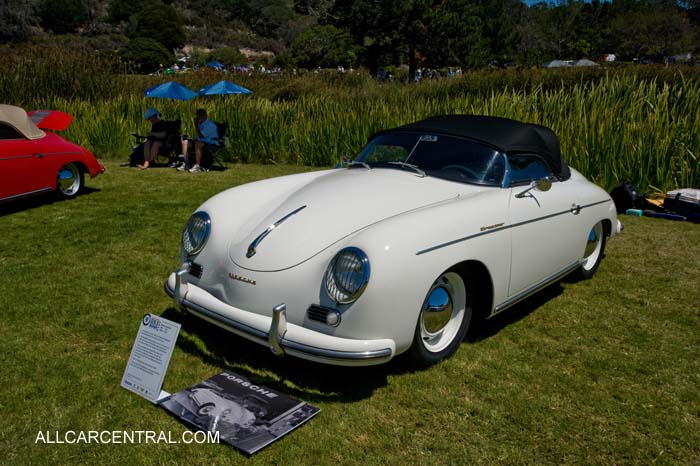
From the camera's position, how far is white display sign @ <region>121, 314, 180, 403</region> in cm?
275

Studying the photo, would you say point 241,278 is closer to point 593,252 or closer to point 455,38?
point 593,252

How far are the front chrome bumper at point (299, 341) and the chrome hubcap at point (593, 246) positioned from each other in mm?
2665

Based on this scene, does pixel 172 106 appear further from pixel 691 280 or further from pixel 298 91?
pixel 691 280

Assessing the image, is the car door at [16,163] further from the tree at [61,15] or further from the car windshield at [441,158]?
the tree at [61,15]

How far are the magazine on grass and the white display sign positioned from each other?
0.11 meters

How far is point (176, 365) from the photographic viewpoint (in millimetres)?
3152

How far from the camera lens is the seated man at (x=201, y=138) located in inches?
409

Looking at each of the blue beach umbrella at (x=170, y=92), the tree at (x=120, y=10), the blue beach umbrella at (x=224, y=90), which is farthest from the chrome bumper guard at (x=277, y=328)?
the tree at (x=120, y=10)

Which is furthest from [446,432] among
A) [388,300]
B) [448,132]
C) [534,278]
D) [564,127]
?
[564,127]

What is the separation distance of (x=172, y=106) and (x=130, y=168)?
2728 mm

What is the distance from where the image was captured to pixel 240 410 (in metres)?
2.67

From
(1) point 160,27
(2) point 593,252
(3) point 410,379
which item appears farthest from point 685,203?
(1) point 160,27

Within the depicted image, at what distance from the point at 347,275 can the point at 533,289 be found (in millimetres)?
1609

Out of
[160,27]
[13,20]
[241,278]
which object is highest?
[160,27]
